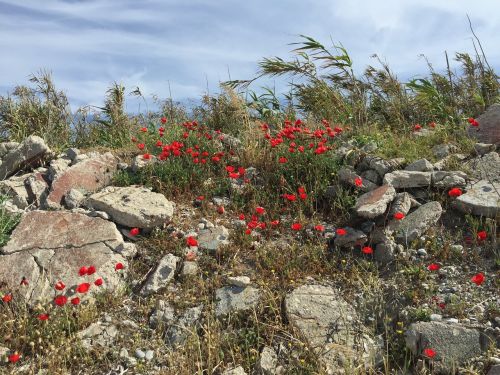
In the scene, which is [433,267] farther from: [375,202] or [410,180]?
[410,180]

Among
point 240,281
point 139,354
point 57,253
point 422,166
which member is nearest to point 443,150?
point 422,166

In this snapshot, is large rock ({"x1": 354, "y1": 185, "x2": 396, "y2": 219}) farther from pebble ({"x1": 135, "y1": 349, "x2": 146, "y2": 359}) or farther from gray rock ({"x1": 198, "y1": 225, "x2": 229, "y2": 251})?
pebble ({"x1": 135, "y1": 349, "x2": 146, "y2": 359})

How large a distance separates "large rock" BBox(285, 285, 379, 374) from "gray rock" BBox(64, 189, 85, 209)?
113 inches

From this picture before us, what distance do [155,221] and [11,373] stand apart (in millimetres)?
2024

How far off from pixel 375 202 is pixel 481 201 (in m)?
1.09

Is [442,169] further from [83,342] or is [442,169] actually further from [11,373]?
[11,373]

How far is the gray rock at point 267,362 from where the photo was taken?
3.92 metres

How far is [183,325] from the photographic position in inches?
172

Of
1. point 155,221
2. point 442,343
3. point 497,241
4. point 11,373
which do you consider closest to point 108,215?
point 155,221

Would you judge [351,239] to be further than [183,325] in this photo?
Yes

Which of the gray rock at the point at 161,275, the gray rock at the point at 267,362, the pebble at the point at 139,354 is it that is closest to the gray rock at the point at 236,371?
the gray rock at the point at 267,362

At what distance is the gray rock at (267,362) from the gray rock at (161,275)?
1260 mm

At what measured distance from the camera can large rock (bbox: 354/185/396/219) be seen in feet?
16.8

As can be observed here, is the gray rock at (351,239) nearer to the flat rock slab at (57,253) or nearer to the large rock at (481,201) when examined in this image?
the large rock at (481,201)
